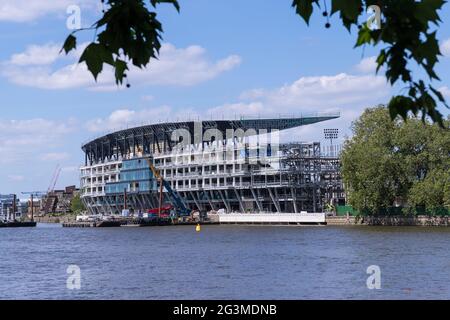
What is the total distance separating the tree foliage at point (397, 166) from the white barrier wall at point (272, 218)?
20.6 meters

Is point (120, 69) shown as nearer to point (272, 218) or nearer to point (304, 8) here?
point (304, 8)

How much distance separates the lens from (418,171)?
11988cm

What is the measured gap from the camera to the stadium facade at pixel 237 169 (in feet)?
537

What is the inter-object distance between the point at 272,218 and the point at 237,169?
22.4 metres

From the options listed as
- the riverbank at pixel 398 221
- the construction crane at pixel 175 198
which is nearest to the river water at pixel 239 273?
the riverbank at pixel 398 221

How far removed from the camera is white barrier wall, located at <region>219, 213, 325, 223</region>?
144 metres

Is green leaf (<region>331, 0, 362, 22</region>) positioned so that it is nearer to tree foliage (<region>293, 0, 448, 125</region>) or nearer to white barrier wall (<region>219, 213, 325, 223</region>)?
tree foliage (<region>293, 0, 448, 125</region>)

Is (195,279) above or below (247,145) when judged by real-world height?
below

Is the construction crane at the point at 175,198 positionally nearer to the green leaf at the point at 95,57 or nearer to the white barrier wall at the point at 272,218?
the white barrier wall at the point at 272,218

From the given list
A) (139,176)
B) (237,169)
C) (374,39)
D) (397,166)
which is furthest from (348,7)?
(139,176)

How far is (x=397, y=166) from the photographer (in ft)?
382
